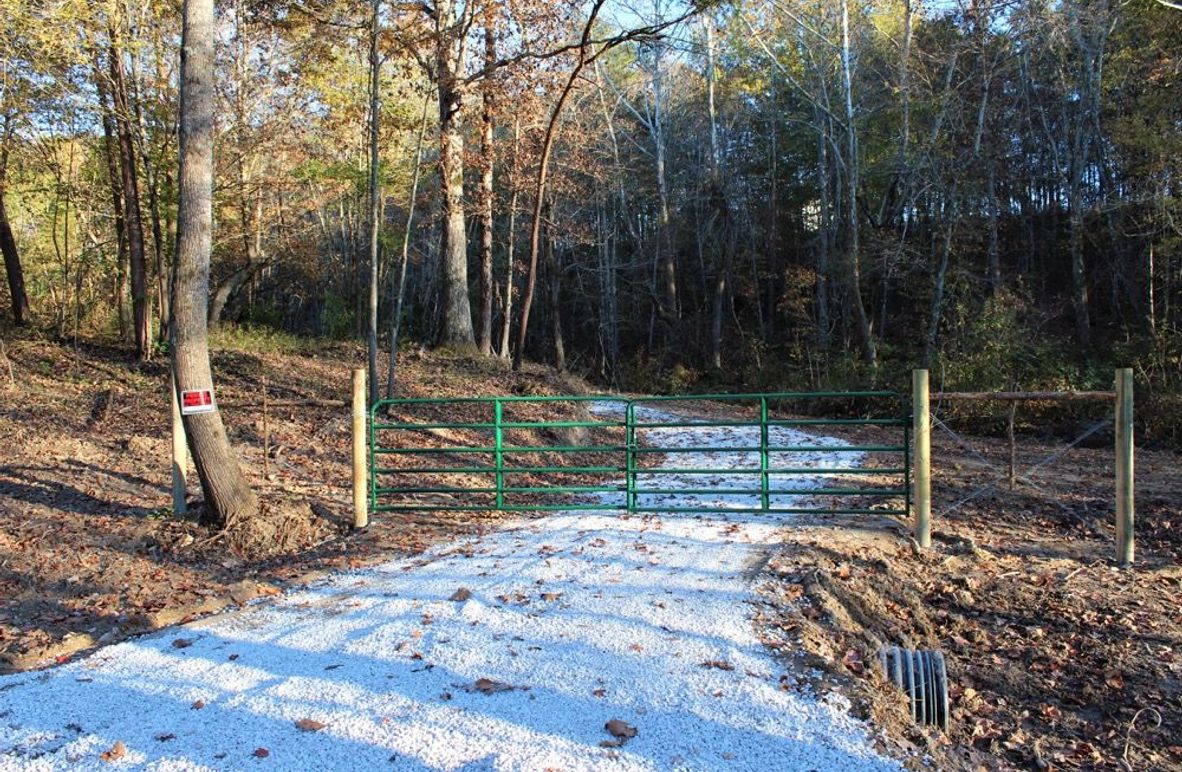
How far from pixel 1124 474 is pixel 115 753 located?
24.7 feet

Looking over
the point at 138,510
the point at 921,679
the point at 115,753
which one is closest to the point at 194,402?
the point at 138,510

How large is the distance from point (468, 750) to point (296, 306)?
37.1 meters

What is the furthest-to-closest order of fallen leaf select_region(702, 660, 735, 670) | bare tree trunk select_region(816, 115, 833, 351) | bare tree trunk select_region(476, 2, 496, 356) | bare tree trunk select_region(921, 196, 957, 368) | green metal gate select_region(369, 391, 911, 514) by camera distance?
bare tree trunk select_region(816, 115, 833, 351) < bare tree trunk select_region(921, 196, 957, 368) < bare tree trunk select_region(476, 2, 496, 356) < green metal gate select_region(369, 391, 911, 514) < fallen leaf select_region(702, 660, 735, 670)

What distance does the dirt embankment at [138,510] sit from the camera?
589 centimetres

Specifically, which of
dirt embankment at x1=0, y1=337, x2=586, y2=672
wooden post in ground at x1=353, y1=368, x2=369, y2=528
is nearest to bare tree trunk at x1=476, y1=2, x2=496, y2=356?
dirt embankment at x1=0, y1=337, x2=586, y2=672

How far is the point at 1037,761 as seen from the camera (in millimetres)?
3971

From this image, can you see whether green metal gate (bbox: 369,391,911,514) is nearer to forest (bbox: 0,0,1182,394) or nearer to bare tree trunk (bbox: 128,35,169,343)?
forest (bbox: 0,0,1182,394)

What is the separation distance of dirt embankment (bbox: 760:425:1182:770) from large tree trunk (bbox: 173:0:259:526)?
5.12 metres

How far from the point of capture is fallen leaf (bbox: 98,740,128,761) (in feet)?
11.4

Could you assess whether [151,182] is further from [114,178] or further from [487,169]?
[487,169]

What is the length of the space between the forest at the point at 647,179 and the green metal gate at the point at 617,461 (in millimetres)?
2265

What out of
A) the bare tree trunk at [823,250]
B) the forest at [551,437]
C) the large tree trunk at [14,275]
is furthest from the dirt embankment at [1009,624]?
the bare tree trunk at [823,250]

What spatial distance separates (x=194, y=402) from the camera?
745 cm

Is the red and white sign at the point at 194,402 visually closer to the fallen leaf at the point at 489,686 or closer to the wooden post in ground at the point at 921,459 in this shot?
the fallen leaf at the point at 489,686
